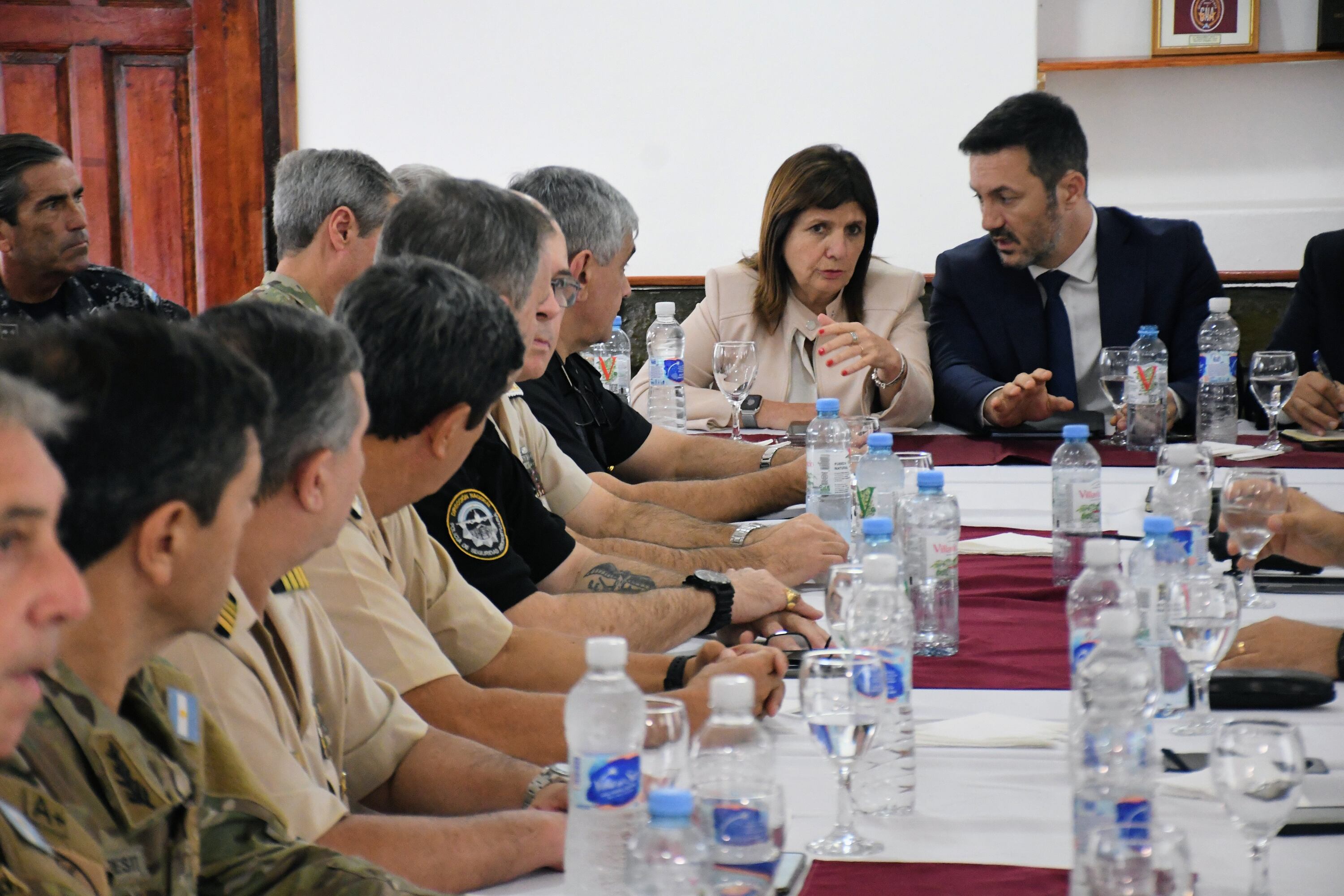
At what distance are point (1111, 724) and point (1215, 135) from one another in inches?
167

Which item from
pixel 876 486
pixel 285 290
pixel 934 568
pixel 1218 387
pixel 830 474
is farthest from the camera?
pixel 1218 387

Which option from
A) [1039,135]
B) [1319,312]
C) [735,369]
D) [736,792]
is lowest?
[736,792]

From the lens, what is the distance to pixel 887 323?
3832 millimetres

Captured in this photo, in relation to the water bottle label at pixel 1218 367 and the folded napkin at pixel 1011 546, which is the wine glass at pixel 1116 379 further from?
the folded napkin at pixel 1011 546

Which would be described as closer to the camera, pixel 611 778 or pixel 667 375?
pixel 611 778

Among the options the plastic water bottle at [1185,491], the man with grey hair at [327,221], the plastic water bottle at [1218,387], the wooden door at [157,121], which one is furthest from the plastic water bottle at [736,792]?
the wooden door at [157,121]

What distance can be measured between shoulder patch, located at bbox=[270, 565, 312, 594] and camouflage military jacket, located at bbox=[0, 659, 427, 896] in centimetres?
19

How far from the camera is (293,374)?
1138 mm

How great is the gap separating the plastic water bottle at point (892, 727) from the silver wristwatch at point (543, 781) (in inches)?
11.3

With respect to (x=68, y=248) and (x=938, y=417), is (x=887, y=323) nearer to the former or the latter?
(x=938, y=417)

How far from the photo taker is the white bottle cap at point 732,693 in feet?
3.43

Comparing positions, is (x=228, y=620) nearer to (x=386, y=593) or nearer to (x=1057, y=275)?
(x=386, y=593)

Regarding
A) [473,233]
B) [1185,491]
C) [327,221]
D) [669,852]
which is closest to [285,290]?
[327,221]

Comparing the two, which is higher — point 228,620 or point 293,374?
point 293,374
